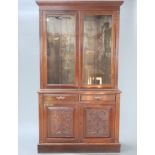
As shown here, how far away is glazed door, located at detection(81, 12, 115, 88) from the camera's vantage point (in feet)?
11.1

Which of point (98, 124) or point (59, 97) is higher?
point (59, 97)

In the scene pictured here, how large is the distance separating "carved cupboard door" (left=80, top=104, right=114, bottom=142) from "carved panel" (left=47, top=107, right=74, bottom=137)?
187mm

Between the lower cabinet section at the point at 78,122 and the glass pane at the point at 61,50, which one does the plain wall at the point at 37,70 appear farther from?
the glass pane at the point at 61,50

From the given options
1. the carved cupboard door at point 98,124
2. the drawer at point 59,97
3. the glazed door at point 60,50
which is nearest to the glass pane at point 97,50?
the glazed door at point 60,50

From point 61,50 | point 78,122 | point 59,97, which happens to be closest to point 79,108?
point 78,122

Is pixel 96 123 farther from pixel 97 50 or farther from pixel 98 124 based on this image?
pixel 97 50

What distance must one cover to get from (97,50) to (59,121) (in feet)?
3.65

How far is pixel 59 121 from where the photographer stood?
3.38 meters

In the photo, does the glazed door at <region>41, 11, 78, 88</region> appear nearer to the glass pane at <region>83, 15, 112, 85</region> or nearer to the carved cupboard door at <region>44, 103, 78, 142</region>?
the glass pane at <region>83, 15, 112, 85</region>

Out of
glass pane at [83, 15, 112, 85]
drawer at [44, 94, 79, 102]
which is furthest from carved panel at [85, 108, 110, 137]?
glass pane at [83, 15, 112, 85]

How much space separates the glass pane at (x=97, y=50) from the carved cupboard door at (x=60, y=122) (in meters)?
0.46
